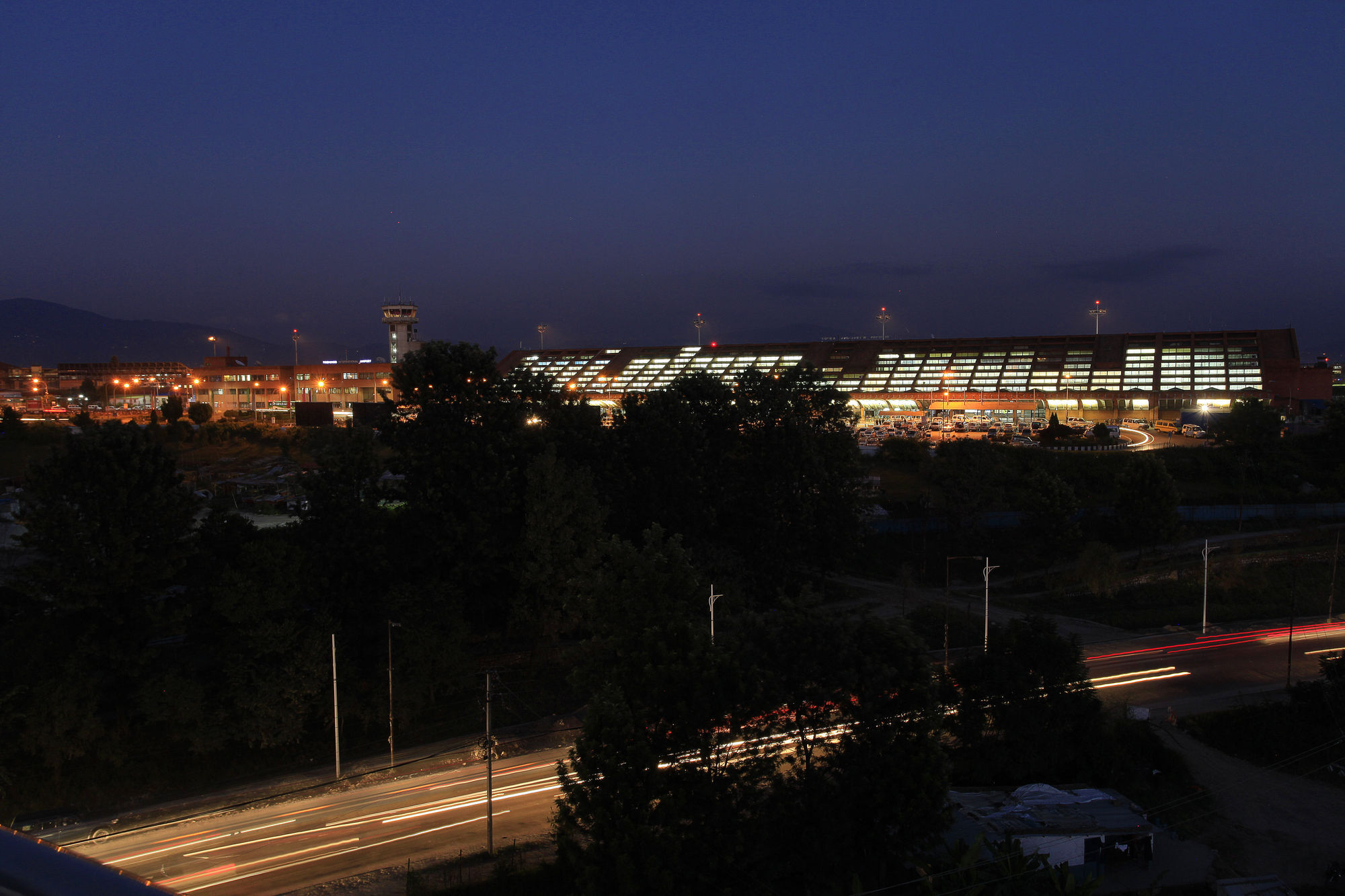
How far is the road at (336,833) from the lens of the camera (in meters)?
12.0

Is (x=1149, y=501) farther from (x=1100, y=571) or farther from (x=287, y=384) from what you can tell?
(x=287, y=384)

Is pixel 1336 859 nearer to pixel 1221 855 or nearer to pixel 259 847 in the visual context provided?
pixel 1221 855

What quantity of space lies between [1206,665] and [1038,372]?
45.7 m

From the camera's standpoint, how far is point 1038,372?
6134cm

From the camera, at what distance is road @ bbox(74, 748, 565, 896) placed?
39.3ft

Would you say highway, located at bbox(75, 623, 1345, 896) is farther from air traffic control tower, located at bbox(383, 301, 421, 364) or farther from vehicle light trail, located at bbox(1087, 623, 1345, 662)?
air traffic control tower, located at bbox(383, 301, 421, 364)

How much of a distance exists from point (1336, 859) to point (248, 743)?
19075mm

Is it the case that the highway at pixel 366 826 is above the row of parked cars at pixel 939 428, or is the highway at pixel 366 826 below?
below

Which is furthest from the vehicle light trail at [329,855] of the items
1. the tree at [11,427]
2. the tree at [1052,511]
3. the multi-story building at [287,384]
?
the multi-story building at [287,384]

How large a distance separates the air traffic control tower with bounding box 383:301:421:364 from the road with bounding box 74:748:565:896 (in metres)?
82.1

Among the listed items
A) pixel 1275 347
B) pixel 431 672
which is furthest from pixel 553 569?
pixel 1275 347

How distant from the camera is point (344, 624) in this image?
18.8 m

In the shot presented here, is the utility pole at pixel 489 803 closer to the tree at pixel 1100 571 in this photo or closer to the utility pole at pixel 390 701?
the utility pole at pixel 390 701

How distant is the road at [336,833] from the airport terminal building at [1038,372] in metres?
38.4
